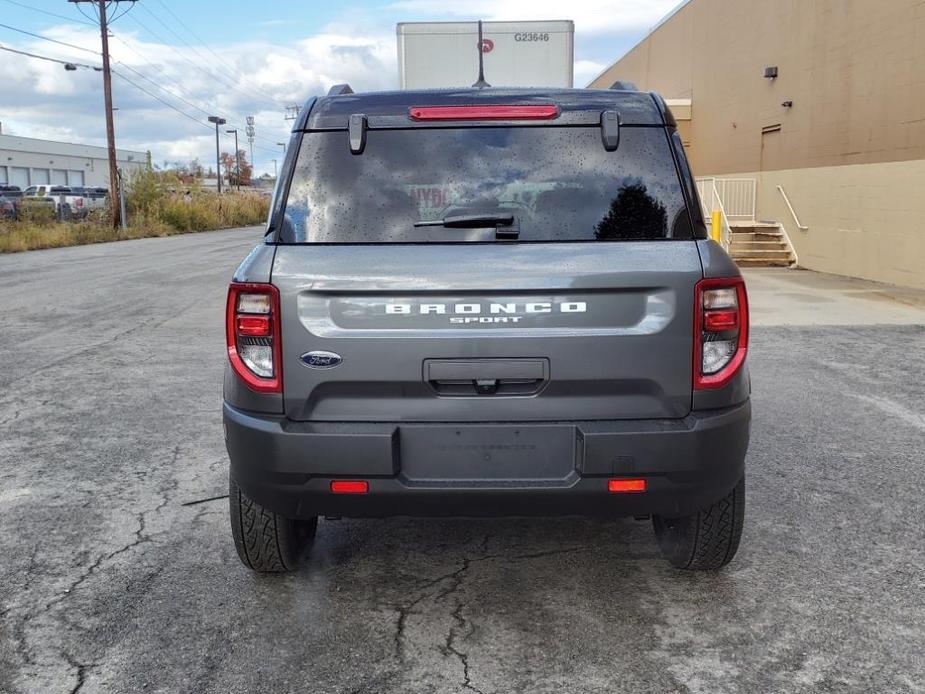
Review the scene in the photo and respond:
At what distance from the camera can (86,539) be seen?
453 centimetres

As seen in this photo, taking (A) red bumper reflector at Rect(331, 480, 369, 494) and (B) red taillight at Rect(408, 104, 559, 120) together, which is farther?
(B) red taillight at Rect(408, 104, 559, 120)

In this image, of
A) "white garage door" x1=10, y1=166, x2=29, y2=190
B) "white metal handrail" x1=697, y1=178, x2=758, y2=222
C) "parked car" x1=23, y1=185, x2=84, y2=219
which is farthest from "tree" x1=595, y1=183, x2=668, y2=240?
"white garage door" x1=10, y1=166, x2=29, y2=190

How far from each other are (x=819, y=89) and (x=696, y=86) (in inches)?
404

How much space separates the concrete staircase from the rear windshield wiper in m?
17.7

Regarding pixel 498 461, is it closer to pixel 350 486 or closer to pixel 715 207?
pixel 350 486

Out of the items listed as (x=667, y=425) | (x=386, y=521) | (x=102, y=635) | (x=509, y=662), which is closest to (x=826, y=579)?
(x=667, y=425)

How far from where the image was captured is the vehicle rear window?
3400 millimetres

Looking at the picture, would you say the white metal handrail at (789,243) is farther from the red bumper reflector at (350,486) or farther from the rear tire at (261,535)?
the red bumper reflector at (350,486)

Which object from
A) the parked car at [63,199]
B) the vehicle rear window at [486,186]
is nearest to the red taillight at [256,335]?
the vehicle rear window at [486,186]

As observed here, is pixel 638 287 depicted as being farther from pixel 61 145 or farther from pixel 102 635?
pixel 61 145

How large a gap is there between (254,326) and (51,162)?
108 meters

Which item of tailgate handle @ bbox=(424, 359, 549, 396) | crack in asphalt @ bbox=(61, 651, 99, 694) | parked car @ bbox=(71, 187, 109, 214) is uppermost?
parked car @ bbox=(71, 187, 109, 214)

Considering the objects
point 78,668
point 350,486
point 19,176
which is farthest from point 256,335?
point 19,176

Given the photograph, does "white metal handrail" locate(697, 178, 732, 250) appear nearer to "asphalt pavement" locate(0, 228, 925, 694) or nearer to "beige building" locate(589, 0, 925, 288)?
"beige building" locate(589, 0, 925, 288)
